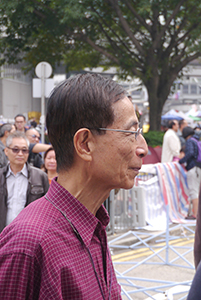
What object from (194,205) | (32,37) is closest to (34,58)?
(32,37)

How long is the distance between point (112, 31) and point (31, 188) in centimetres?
1255

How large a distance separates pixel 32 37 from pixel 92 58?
11.7ft

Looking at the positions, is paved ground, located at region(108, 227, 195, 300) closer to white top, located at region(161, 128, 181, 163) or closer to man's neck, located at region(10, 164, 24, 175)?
man's neck, located at region(10, 164, 24, 175)

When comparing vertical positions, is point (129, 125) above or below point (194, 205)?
above

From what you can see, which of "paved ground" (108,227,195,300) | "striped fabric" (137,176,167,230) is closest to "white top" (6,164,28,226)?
"paved ground" (108,227,195,300)

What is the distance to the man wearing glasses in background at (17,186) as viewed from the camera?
4230 millimetres

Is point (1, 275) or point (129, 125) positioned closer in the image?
point (1, 275)

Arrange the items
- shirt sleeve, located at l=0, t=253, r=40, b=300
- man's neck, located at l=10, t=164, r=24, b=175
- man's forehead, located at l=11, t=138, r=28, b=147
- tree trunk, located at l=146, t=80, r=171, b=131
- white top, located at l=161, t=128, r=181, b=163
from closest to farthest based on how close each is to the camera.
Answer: shirt sleeve, located at l=0, t=253, r=40, b=300 < man's neck, located at l=10, t=164, r=24, b=175 < man's forehead, located at l=11, t=138, r=28, b=147 < white top, located at l=161, t=128, r=181, b=163 < tree trunk, located at l=146, t=80, r=171, b=131

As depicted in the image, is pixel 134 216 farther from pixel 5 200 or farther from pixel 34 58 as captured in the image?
pixel 34 58

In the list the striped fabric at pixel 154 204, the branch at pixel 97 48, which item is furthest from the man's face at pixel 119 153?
the branch at pixel 97 48

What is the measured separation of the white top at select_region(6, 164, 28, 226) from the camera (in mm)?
4234

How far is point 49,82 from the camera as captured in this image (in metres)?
10.0

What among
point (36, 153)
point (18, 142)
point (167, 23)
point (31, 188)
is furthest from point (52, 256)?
point (167, 23)

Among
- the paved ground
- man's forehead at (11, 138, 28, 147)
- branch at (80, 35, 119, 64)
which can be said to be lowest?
the paved ground
